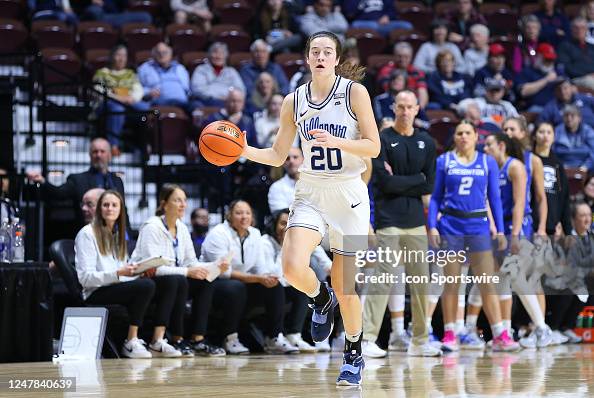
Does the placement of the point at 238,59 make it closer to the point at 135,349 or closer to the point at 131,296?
the point at 131,296

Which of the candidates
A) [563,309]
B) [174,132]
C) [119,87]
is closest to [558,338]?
[563,309]

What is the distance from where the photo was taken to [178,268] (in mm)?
8523

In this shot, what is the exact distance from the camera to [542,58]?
1437cm

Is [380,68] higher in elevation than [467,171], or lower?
higher

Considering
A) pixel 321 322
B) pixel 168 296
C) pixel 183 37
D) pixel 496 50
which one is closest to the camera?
pixel 321 322

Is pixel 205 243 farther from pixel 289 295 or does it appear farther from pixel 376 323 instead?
pixel 376 323

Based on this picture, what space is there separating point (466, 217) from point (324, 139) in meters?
3.71

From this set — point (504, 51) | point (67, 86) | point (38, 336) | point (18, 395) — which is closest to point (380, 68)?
point (504, 51)

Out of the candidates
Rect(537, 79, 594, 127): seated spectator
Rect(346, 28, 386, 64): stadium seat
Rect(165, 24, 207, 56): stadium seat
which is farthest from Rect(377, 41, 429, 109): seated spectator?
Rect(165, 24, 207, 56): stadium seat

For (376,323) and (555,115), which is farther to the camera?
(555,115)

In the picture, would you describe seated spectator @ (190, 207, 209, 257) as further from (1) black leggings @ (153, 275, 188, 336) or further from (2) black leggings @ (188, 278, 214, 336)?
(1) black leggings @ (153, 275, 188, 336)

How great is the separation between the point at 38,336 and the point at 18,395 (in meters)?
3.06

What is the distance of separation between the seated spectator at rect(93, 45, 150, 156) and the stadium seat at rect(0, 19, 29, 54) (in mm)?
1155

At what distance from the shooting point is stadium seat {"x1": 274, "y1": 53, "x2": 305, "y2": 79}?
43.7 feet
